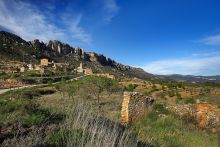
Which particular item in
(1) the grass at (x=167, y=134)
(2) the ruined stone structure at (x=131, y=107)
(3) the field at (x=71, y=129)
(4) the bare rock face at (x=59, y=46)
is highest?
Answer: (4) the bare rock face at (x=59, y=46)

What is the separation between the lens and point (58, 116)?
682cm

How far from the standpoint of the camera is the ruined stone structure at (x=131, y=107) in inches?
538

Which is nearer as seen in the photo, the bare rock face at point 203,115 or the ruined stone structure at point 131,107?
the ruined stone structure at point 131,107

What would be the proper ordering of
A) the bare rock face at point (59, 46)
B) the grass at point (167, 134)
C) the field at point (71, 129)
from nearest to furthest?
the field at point (71, 129)
the grass at point (167, 134)
the bare rock face at point (59, 46)

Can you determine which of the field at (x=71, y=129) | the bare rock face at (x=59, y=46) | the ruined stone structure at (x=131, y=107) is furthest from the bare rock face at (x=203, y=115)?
the bare rock face at (x=59, y=46)

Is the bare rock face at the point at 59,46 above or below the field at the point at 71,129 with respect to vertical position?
above

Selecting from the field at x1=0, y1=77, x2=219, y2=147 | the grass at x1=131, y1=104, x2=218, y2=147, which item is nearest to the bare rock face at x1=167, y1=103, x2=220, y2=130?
the grass at x1=131, y1=104, x2=218, y2=147

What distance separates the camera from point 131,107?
14.1m

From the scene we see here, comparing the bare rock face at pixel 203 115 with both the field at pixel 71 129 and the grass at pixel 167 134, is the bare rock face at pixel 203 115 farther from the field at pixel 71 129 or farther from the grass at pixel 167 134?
the field at pixel 71 129

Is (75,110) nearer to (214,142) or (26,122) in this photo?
(26,122)

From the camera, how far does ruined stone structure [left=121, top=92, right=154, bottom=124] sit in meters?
13.7

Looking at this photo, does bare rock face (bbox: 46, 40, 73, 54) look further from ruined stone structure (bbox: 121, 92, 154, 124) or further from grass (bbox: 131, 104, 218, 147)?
grass (bbox: 131, 104, 218, 147)

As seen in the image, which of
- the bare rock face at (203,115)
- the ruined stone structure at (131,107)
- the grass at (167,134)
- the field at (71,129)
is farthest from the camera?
the bare rock face at (203,115)

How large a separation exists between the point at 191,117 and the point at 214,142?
4.44m
